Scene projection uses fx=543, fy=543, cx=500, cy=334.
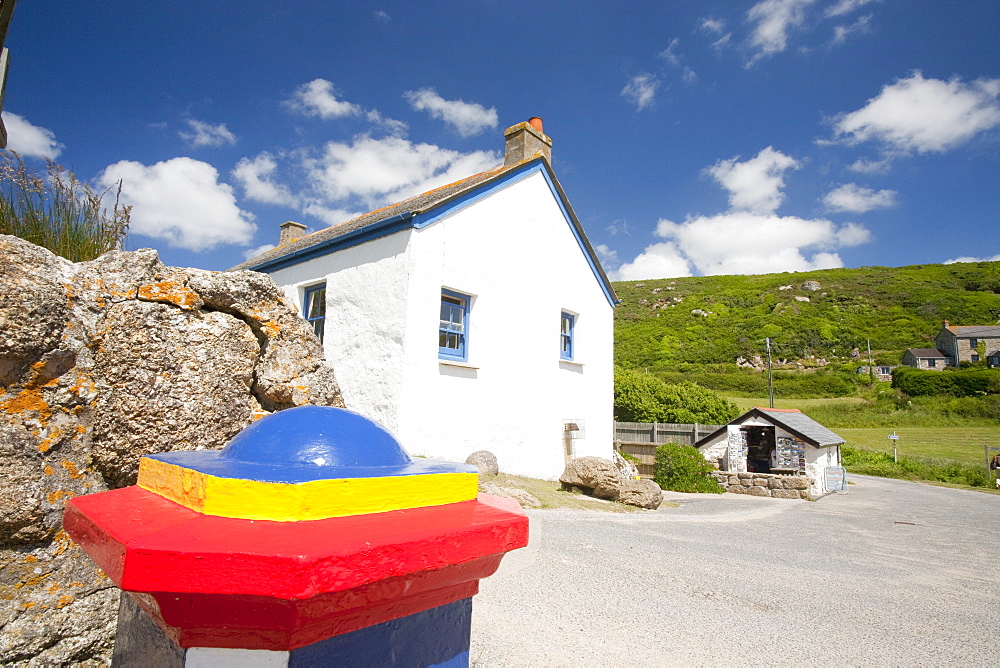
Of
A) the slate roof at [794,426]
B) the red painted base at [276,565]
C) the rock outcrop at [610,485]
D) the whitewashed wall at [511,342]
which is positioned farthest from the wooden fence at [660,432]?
the red painted base at [276,565]

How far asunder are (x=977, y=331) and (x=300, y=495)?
70867 millimetres

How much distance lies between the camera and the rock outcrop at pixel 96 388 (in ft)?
6.18

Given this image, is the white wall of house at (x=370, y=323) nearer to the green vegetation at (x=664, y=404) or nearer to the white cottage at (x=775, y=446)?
the white cottage at (x=775, y=446)

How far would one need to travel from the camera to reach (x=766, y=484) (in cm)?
1520

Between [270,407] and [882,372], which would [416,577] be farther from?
[882,372]

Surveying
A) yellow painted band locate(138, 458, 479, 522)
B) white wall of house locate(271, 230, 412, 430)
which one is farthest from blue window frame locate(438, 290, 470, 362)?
yellow painted band locate(138, 458, 479, 522)

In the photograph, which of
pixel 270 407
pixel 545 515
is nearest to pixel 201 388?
pixel 270 407

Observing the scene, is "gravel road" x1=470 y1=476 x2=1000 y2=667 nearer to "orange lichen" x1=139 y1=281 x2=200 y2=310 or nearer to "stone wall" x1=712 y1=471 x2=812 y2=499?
"orange lichen" x1=139 y1=281 x2=200 y2=310

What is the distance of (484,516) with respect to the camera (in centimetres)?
121

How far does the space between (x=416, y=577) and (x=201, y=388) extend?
1959mm

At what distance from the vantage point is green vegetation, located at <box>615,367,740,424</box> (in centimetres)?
2170

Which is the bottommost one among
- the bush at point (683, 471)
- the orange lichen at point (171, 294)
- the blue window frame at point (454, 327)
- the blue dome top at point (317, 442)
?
the bush at point (683, 471)

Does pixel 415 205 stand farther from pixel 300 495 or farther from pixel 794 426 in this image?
pixel 794 426

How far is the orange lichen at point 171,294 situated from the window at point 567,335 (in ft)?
36.2
